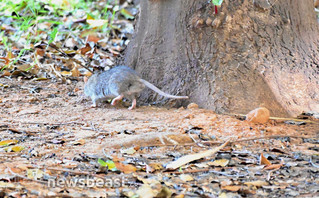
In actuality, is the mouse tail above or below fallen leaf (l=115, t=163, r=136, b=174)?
above

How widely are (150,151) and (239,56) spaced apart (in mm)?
1741

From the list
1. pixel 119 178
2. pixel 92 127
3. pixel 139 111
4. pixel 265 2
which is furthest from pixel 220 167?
pixel 265 2

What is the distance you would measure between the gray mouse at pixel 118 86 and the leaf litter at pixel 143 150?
148 millimetres

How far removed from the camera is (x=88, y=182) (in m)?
2.32

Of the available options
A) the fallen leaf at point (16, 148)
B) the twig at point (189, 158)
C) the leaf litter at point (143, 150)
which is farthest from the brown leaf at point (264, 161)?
the fallen leaf at point (16, 148)

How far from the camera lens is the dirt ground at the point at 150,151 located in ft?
7.51

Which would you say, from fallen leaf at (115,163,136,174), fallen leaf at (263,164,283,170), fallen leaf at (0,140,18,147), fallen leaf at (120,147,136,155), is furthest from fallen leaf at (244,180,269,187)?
fallen leaf at (0,140,18,147)

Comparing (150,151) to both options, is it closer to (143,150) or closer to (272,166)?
(143,150)

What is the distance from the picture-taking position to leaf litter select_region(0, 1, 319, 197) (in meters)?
2.30

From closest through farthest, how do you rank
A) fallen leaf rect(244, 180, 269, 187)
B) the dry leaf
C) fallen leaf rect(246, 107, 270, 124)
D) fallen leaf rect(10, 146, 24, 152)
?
fallen leaf rect(244, 180, 269, 187), the dry leaf, fallen leaf rect(10, 146, 24, 152), fallen leaf rect(246, 107, 270, 124)

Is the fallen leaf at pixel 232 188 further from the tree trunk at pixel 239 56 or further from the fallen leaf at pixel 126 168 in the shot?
the tree trunk at pixel 239 56

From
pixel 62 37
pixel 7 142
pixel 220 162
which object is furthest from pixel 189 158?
pixel 62 37

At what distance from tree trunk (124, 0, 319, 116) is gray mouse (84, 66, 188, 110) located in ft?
0.73

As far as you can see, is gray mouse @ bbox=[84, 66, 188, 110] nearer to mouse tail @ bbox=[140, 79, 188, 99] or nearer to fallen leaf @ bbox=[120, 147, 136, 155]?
mouse tail @ bbox=[140, 79, 188, 99]
